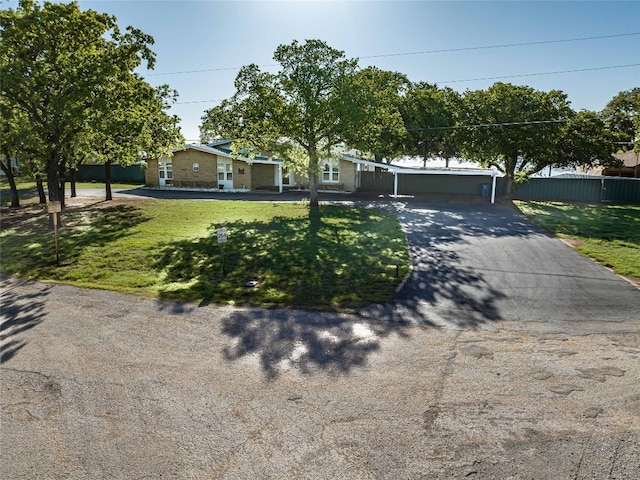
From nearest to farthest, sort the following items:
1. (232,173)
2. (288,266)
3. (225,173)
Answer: (288,266) → (232,173) → (225,173)

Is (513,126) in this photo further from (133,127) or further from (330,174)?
(133,127)

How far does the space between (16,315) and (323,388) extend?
7299 millimetres

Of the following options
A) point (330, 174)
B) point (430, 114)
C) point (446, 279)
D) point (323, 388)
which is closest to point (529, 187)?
point (430, 114)

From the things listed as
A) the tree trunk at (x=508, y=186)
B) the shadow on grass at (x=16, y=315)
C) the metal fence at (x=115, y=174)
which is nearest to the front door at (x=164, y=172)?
the metal fence at (x=115, y=174)

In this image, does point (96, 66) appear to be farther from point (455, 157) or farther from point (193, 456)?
point (455, 157)

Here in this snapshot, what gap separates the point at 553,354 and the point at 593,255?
909cm

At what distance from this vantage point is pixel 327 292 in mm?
10625

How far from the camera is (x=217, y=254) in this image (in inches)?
555

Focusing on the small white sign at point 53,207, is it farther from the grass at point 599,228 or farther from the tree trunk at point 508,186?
the tree trunk at point 508,186

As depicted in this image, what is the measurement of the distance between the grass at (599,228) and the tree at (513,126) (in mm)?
3887

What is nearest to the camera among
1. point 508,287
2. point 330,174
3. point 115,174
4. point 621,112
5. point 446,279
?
point 508,287

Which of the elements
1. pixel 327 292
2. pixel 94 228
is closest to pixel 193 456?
pixel 327 292

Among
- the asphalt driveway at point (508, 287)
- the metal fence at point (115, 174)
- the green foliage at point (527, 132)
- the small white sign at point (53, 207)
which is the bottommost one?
the asphalt driveway at point (508, 287)

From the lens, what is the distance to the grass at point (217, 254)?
427 inches
